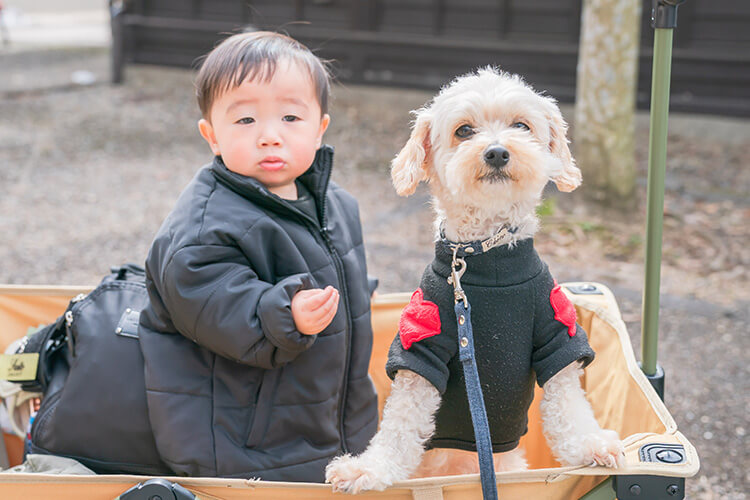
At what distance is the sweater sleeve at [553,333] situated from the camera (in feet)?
5.27

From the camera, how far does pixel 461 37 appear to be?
26.7ft

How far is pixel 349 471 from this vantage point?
4.91 feet

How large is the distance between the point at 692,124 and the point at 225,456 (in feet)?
21.2

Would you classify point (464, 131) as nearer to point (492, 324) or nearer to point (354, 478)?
point (492, 324)

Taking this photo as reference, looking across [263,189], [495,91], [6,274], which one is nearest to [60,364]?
[263,189]

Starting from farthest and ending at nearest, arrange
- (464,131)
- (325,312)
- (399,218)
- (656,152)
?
1. (399,218)
2. (656,152)
3. (325,312)
4. (464,131)

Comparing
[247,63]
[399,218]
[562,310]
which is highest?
[247,63]

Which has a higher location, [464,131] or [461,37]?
[464,131]

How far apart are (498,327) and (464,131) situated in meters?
0.42

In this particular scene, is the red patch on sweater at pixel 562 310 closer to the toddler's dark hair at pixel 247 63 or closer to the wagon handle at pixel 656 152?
the wagon handle at pixel 656 152

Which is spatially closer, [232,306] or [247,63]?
[232,306]

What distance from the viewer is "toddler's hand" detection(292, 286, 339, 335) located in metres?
1.68

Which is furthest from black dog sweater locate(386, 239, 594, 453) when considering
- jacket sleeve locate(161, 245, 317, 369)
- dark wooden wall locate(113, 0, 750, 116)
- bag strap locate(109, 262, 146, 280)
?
dark wooden wall locate(113, 0, 750, 116)

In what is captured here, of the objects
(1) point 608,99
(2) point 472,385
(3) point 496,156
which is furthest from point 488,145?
(1) point 608,99
